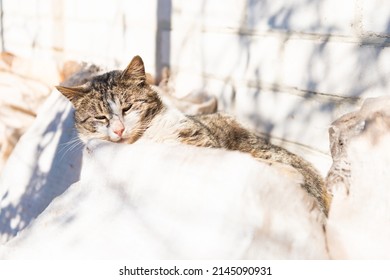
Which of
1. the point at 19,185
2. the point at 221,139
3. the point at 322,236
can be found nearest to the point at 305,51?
the point at 221,139

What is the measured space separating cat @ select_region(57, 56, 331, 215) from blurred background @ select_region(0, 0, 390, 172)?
0.81 feet

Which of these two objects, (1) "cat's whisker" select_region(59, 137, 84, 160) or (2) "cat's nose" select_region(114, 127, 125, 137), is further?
(1) "cat's whisker" select_region(59, 137, 84, 160)

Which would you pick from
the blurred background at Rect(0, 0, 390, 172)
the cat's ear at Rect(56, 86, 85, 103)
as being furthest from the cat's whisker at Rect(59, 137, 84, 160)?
the blurred background at Rect(0, 0, 390, 172)

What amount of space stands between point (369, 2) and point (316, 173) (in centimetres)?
74

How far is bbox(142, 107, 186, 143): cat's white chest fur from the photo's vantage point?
237cm

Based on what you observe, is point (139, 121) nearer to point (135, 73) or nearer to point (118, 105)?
point (118, 105)

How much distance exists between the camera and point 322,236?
1736 millimetres

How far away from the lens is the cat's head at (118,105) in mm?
2369

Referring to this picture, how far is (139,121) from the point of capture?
2.41 m

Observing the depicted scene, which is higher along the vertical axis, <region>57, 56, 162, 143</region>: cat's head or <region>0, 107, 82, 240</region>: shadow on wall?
<region>57, 56, 162, 143</region>: cat's head

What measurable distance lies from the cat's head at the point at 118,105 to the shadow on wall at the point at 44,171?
377 millimetres

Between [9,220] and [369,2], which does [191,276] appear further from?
[9,220]

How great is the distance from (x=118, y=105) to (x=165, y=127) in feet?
0.76

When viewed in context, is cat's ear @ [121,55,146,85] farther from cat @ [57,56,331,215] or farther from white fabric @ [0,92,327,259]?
white fabric @ [0,92,327,259]
